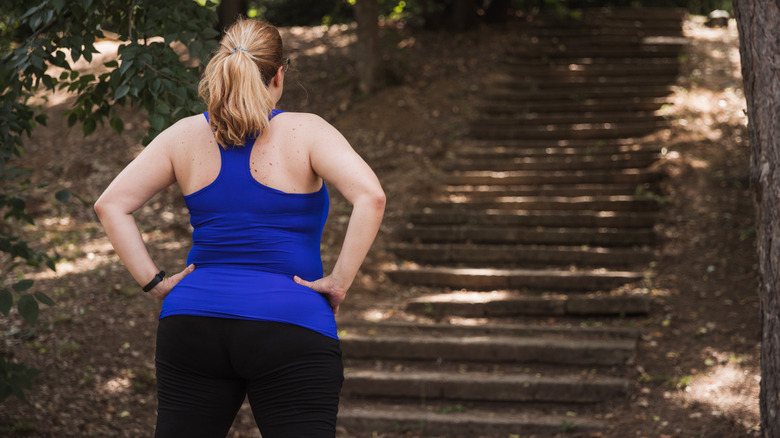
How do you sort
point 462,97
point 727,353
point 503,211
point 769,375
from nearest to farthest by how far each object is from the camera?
point 769,375 < point 727,353 < point 503,211 < point 462,97

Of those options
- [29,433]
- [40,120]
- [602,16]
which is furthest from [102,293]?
[602,16]

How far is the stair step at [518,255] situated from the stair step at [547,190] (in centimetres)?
99

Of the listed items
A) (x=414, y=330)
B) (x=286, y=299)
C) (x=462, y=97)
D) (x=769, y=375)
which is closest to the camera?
(x=286, y=299)

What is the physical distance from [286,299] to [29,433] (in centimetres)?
339

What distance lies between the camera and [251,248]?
2.00m

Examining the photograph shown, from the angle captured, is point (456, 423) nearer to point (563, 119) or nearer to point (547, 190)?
point (547, 190)

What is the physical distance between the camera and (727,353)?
5.56 m

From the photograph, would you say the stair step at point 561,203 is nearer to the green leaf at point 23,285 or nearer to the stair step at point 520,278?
the stair step at point 520,278

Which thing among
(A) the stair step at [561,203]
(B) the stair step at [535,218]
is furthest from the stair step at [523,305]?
(A) the stair step at [561,203]

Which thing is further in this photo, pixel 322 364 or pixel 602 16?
pixel 602 16

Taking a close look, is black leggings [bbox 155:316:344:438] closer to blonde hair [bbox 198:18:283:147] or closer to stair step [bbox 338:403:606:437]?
blonde hair [bbox 198:18:283:147]

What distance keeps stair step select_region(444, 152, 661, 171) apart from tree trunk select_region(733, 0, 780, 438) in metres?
5.37

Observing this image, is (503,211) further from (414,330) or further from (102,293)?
(102,293)

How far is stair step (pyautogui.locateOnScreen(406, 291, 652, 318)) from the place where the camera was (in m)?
6.39
